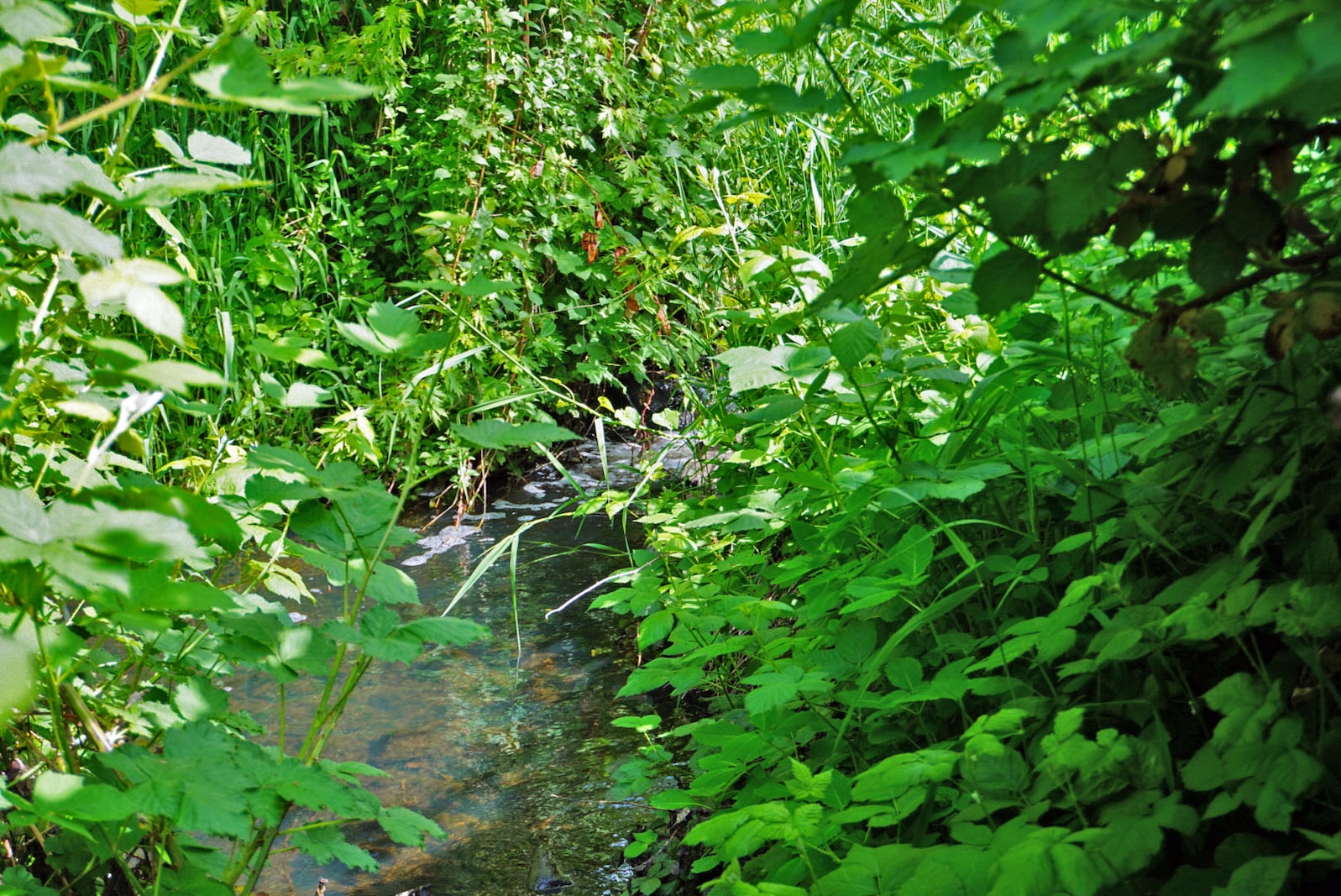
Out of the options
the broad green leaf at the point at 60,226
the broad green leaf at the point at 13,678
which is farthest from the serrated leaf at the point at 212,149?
the broad green leaf at the point at 13,678

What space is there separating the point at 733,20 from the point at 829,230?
A: 272cm

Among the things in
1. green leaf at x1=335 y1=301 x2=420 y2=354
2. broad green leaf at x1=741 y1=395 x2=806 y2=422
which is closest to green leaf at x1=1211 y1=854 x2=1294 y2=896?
broad green leaf at x1=741 y1=395 x2=806 y2=422

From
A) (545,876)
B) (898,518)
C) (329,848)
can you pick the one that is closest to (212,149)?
(329,848)

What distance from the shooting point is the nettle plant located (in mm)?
785

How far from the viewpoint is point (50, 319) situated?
1.22 metres

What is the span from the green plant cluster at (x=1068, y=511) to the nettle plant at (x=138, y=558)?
0.48m

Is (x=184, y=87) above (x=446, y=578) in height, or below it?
above

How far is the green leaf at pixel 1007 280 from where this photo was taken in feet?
2.83

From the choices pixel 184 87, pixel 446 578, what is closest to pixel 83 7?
pixel 446 578

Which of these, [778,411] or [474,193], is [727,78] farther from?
[474,193]

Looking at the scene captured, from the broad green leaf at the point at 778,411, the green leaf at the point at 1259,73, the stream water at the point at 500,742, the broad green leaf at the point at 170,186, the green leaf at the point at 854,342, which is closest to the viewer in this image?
the green leaf at the point at 1259,73

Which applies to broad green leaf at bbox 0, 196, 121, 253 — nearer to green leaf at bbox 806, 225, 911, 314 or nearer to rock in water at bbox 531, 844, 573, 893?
green leaf at bbox 806, 225, 911, 314

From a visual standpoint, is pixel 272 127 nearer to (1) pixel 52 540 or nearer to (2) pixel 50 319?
(2) pixel 50 319

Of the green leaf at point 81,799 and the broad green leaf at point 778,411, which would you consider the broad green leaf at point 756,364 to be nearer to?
the broad green leaf at point 778,411
